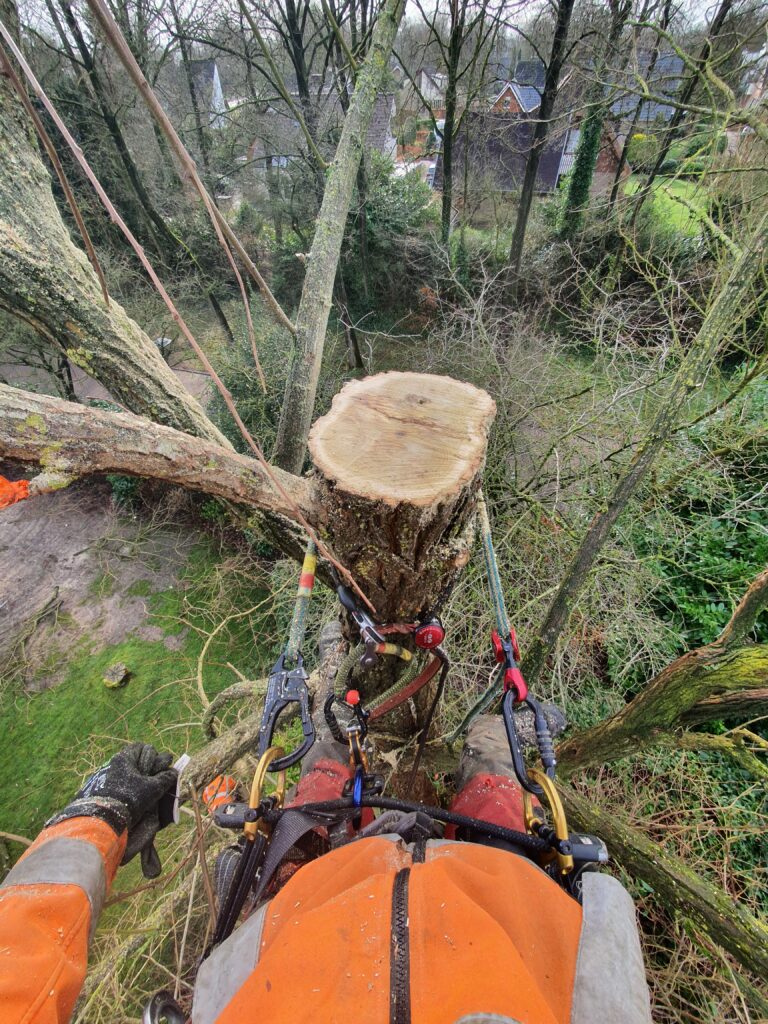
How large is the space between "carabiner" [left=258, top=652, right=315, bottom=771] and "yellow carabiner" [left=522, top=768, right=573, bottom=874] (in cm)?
62

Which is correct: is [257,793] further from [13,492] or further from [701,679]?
[701,679]

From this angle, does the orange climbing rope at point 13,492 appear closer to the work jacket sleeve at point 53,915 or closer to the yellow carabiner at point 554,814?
Result: the work jacket sleeve at point 53,915

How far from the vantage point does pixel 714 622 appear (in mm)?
3883

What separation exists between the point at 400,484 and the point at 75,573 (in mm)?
7144

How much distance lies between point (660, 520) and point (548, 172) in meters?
14.5

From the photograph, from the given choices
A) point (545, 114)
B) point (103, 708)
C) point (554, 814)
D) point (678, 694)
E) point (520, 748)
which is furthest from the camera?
point (545, 114)

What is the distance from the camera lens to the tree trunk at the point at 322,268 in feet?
10.2

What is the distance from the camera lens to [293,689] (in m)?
1.32

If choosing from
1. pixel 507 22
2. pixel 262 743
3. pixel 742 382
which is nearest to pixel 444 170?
pixel 507 22

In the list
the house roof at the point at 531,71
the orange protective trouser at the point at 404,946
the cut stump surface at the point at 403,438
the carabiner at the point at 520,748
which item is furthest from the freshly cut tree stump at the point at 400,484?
the house roof at the point at 531,71

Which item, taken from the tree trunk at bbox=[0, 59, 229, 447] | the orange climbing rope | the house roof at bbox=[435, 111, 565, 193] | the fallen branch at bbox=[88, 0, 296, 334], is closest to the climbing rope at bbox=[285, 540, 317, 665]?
the orange climbing rope

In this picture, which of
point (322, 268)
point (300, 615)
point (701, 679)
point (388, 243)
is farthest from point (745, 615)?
point (388, 243)

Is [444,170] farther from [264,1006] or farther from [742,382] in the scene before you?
[264,1006]

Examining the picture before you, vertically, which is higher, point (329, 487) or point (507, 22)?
point (507, 22)
